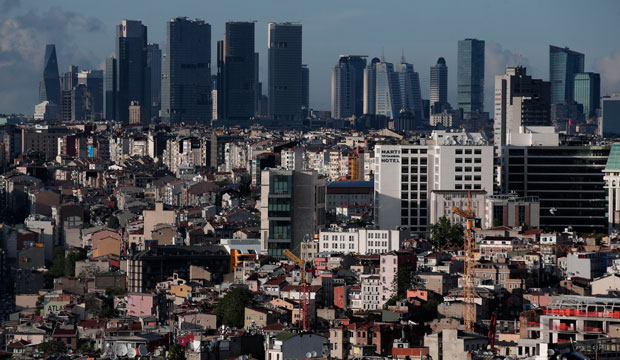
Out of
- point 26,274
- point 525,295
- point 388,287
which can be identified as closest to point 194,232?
point 26,274

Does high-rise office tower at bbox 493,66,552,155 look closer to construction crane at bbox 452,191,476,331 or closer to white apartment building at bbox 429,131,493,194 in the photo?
white apartment building at bbox 429,131,493,194

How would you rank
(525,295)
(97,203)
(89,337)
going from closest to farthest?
(525,295)
(89,337)
(97,203)

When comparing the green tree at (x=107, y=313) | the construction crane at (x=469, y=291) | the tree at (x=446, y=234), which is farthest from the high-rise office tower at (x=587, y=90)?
the green tree at (x=107, y=313)

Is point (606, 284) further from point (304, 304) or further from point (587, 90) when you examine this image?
point (587, 90)

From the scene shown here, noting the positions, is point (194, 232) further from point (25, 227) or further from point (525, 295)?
point (525, 295)

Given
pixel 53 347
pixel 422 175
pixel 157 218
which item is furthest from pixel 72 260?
pixel 53 347

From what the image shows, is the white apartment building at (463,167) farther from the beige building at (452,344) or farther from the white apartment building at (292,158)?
the white apartment building at (292,158)
